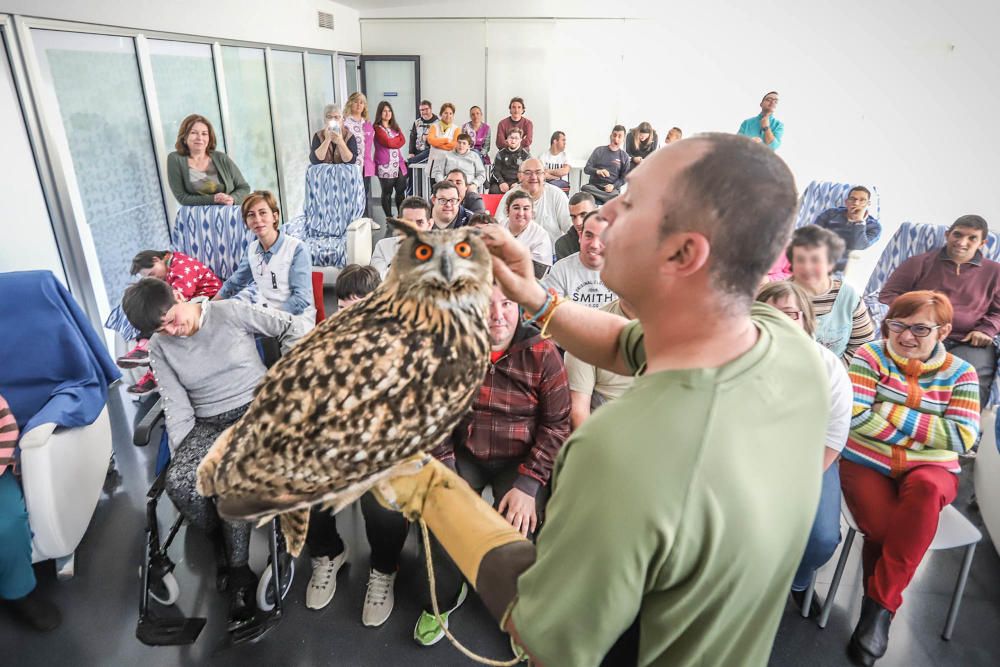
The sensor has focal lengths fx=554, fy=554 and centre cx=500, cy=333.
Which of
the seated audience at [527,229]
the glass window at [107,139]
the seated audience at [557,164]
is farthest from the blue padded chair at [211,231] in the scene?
the seated audience at [557,164]

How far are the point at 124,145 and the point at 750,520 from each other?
4.96 meters

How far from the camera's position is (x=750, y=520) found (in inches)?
26.3

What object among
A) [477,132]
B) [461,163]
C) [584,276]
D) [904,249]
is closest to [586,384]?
[584,276]

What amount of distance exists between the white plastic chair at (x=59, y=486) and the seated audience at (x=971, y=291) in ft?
14.9

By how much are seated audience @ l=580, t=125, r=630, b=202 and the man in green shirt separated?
20.0ft

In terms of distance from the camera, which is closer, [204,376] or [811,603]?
[204,376]

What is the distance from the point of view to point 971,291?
3330mm

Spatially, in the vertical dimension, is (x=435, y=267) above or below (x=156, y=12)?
below

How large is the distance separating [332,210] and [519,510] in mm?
3936

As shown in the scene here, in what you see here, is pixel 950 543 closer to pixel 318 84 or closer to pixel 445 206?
pixel 445 206

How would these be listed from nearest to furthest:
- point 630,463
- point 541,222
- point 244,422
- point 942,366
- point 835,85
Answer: point 630,463 → point 244,422 → point 942,366 → point 541,222 → point 835,85

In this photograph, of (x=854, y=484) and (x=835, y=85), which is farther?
(x=835, y=85)

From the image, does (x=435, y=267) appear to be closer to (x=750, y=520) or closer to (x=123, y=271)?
(x=750, y=520)

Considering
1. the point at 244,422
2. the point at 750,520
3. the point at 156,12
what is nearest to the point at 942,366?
the point at 750,520
